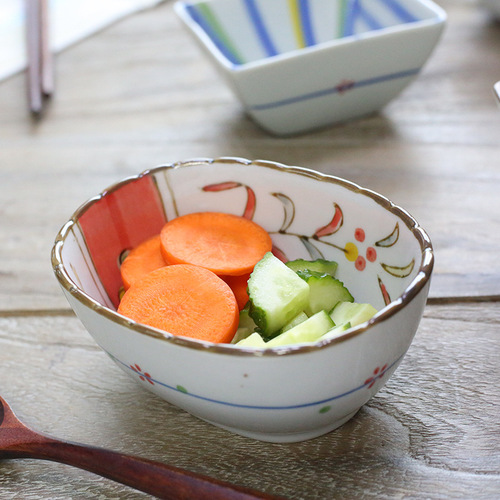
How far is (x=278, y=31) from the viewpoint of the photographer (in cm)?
152

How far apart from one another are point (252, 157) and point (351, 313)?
24.7 inches

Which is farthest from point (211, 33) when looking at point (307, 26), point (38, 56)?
point (38, 56)

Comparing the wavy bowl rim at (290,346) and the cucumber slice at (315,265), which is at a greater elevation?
the wavy bowl rim at (290,346)

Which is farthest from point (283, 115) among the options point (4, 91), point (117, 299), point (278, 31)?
point (4, 91)

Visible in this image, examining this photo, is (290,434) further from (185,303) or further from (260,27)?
(260,27)

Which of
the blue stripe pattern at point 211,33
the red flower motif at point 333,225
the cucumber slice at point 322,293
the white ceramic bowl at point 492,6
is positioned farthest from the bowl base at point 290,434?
the white ceramic bowl at point 492,6

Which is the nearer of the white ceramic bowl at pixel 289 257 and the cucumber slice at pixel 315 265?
the white ceramic bowl at pixel 289 257

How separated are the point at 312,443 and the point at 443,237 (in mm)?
440

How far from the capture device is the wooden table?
640 mm

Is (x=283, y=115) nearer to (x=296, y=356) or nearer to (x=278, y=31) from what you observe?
(x=278, y=31)

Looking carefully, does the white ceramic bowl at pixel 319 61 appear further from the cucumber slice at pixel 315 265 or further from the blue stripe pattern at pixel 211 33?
the cucumber slice at pixel 315 265

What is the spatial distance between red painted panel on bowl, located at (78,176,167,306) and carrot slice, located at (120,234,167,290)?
2cm

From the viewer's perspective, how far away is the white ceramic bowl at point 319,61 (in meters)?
1.20

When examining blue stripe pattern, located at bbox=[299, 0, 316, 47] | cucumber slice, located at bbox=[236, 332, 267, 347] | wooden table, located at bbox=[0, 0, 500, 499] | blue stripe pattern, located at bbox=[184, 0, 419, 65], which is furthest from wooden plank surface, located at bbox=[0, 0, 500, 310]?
cucumber slice, located at bbox=[236, 332, 267, 347]
